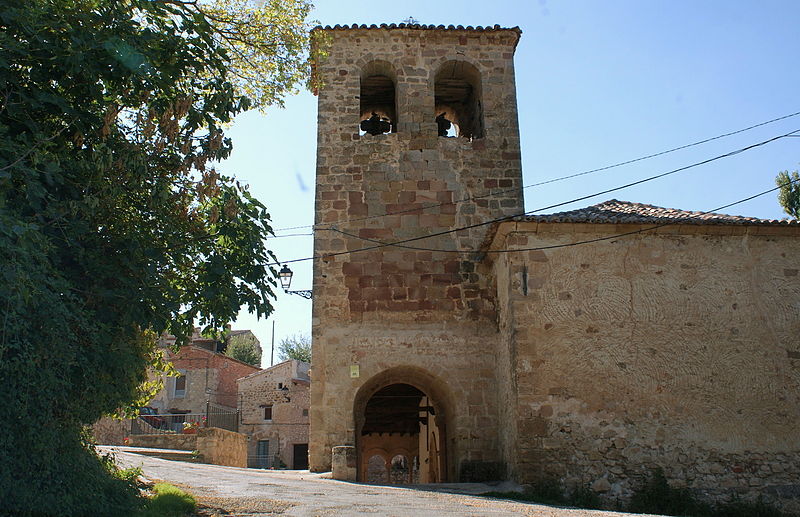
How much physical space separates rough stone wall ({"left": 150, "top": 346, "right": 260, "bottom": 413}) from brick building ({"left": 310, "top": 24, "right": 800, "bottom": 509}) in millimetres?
21437

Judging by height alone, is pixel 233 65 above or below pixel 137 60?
above

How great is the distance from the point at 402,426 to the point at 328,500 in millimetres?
16424

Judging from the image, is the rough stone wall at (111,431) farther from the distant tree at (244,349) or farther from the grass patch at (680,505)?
the distant tree at (244,349)

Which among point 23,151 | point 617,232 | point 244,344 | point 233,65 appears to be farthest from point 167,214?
point 244,344

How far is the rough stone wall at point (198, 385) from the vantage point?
32.8 meters

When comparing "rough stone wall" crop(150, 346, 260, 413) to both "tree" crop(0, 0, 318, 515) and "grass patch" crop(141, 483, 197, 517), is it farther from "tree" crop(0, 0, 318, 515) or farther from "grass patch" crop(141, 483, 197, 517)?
"grass patch" crop(141, 483, 197, 517)

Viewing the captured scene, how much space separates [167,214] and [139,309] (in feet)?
3.26

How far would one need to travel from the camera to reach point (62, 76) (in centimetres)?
646

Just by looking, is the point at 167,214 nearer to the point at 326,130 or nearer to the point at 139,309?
the point at 139,309

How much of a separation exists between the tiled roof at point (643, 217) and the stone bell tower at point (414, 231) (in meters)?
1.87

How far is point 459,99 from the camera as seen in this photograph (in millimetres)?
15359

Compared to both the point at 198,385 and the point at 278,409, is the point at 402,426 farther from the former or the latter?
the point at 198,385

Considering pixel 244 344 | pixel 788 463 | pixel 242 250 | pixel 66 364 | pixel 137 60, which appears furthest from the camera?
pixel 244 344

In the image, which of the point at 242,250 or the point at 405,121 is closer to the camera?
the point at 242,250
